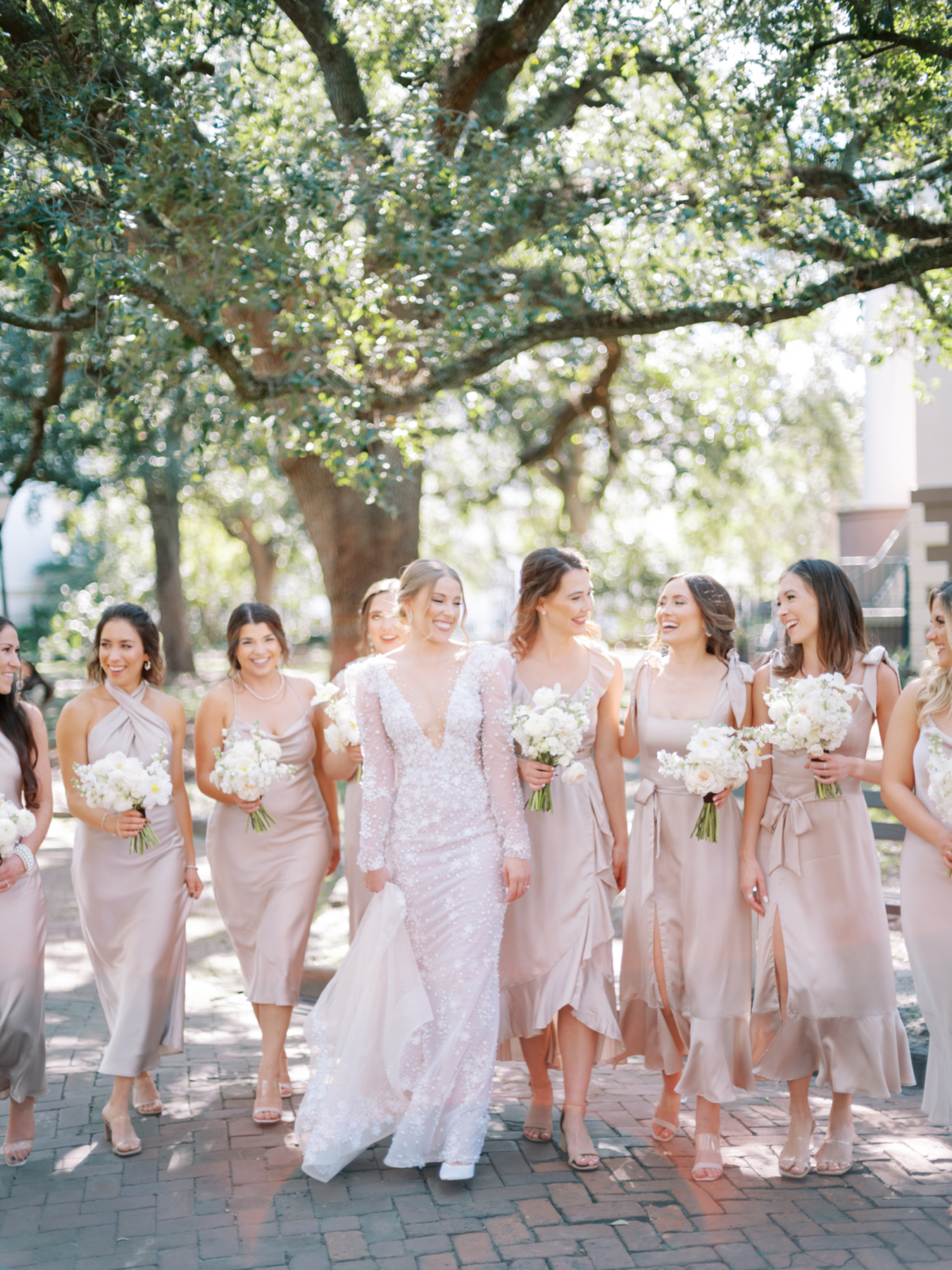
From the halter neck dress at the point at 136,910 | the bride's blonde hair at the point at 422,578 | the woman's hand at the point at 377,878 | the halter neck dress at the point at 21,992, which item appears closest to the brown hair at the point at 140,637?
the halter neck dress at the point at 136,910

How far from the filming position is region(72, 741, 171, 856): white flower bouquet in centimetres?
493

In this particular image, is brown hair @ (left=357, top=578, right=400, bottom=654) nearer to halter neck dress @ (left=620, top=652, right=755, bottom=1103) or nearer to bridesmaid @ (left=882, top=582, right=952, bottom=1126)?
halter neck dress @ (left=620, top=652, right=755, bottom=1103)

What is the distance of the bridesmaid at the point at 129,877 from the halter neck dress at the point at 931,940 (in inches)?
126

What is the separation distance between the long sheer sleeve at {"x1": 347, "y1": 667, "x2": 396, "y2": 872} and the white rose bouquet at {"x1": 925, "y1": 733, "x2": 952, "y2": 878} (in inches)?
85.6

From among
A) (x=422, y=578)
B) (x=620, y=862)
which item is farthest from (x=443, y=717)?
(x=620, y=862)

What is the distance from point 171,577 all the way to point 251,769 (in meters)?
21.9

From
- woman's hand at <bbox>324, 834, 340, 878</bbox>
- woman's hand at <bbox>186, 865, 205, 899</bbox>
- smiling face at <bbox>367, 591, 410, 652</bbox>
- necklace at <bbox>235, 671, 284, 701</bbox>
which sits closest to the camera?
woman's hand at <bbox>186, 865, 205, 899</bbox>

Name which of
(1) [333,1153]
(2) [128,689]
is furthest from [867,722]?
(2) [128,689]

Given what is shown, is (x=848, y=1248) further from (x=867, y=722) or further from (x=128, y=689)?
(x=128, y=689)

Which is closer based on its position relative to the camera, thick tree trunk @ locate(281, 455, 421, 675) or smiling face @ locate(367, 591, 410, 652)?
smiling face @ locate(367, 591, 410, 652)

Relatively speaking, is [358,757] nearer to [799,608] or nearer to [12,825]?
[12,825]

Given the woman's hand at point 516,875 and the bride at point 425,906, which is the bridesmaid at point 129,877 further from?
the woman's hand at point 516,875

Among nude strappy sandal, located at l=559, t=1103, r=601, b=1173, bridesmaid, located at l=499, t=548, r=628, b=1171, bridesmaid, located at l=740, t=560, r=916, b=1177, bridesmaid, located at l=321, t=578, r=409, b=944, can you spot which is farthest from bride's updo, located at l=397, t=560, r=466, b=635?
nude strappy sandal, located at l=559, t=1103, r=601, b=1173

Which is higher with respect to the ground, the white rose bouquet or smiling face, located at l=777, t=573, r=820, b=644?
smiling face, located at l=777, t=573, r=820, b=644
